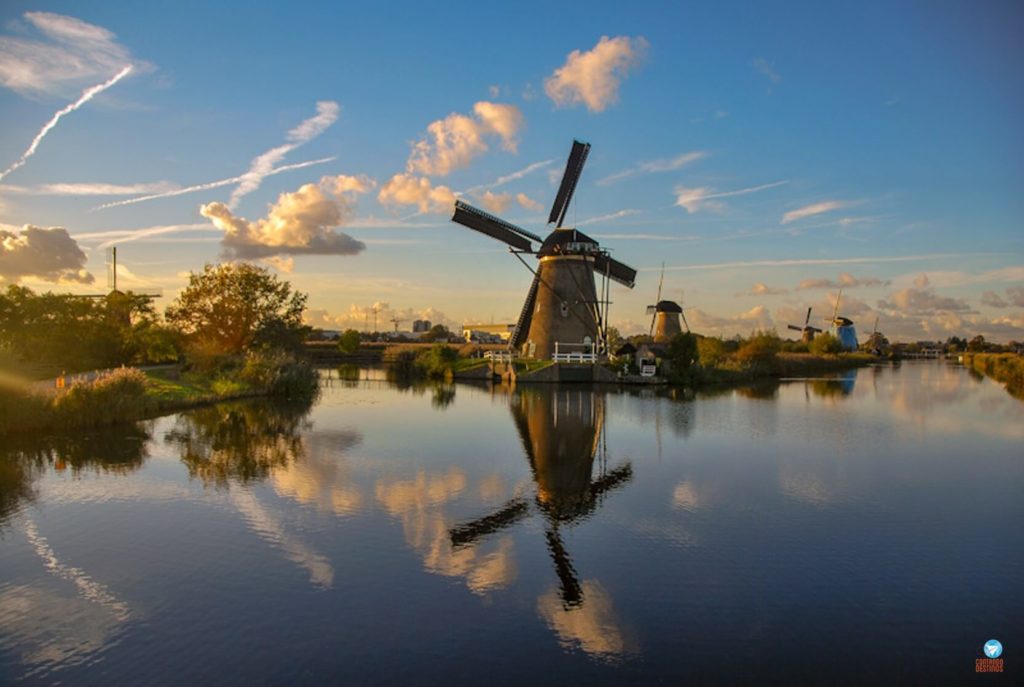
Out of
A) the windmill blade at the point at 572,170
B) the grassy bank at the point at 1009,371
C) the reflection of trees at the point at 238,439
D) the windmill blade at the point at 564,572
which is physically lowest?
the windmill blade at the point at 564,572

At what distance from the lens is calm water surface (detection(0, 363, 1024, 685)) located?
20.8ft

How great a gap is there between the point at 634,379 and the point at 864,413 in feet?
46.6

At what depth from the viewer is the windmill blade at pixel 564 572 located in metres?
7.68

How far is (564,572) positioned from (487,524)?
90.9 inches

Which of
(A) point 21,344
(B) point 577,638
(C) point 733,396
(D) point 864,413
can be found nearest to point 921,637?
(B) point 577,638

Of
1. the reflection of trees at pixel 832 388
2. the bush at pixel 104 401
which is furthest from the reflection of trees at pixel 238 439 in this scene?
the reflection of trees at pixel 832 388

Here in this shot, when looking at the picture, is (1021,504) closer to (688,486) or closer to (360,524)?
(688,486)

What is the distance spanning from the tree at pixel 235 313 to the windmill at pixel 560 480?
17899 millimetres

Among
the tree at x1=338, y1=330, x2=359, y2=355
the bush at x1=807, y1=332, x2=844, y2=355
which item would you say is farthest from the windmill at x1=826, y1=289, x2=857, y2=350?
the tree at x1=338, y1=330, x2=359, y2=355

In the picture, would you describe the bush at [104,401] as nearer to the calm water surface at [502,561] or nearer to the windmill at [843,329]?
the calm water surface at [502,561]

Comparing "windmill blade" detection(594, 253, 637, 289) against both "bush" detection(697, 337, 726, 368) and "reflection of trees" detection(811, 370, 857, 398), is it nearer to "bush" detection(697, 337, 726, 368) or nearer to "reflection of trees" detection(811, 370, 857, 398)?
"bush" detection(697, 337, 726, 368)

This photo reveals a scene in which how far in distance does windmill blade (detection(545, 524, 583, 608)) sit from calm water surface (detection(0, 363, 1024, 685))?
5 cm

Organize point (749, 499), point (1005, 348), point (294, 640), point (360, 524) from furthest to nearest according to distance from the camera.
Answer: point (1005, 348)
point (749, 499)
point (360, 524)
point (294, 640)

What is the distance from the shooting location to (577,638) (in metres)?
6.73
